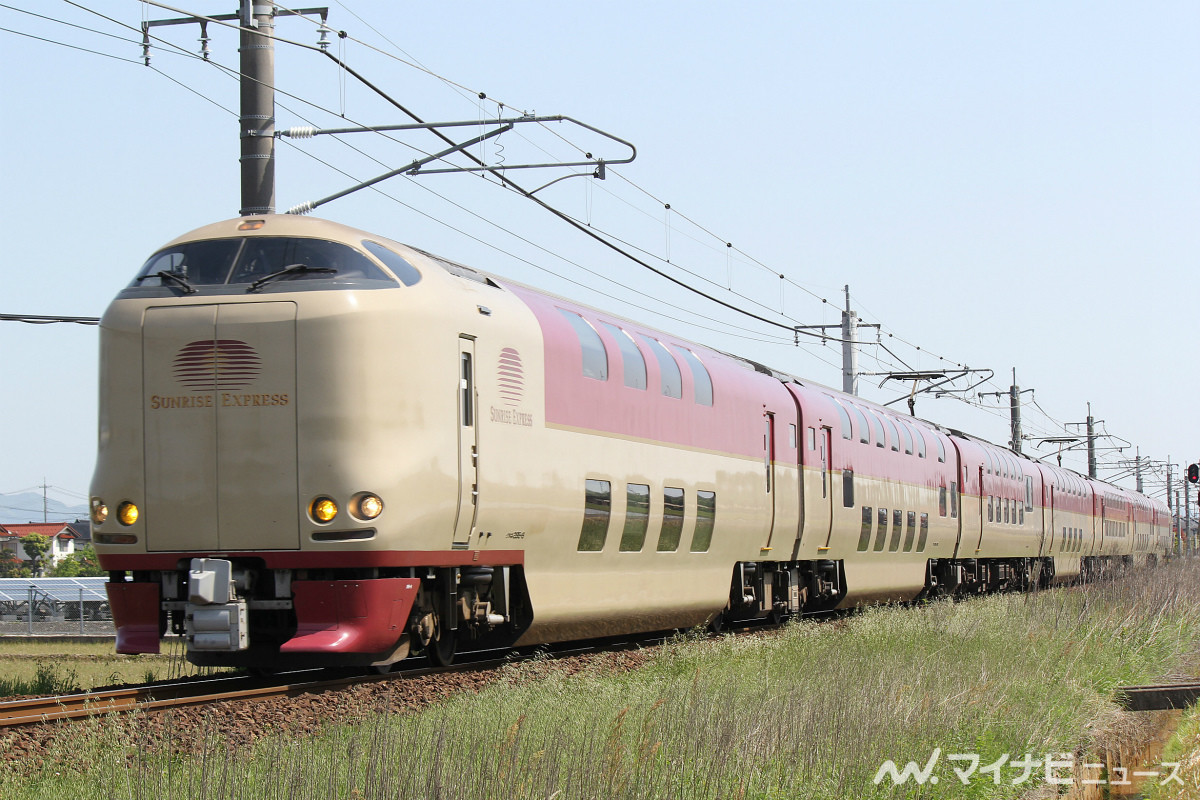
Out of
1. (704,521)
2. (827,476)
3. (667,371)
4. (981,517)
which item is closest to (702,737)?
(667,371)

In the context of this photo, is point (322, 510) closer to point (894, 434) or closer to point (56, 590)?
point (894, 434)

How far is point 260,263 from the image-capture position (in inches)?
415

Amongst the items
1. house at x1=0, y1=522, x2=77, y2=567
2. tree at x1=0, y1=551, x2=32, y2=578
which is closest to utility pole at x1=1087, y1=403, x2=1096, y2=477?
tree at x1=0, y1=551, x2=32, y2=578

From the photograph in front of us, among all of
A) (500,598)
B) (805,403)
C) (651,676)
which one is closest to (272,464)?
(500,598)

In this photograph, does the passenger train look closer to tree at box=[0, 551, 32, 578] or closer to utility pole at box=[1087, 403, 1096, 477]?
utility pole at box=[1087, 403, 1096, 477]

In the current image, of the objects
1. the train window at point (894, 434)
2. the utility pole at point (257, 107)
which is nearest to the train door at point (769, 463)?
the train window at point (894, 434)

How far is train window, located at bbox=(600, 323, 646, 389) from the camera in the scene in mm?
13836

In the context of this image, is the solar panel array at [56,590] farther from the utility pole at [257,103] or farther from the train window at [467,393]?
the train window at [467,393]

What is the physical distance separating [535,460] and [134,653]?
3.61m

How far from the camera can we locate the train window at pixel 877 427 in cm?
2284

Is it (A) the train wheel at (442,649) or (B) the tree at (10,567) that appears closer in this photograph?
(A) the train wheel at (442,649)

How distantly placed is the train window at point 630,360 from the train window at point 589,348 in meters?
0.38

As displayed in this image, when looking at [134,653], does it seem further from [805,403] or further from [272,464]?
[805,403]

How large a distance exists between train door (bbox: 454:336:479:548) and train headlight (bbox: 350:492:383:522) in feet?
3.18
